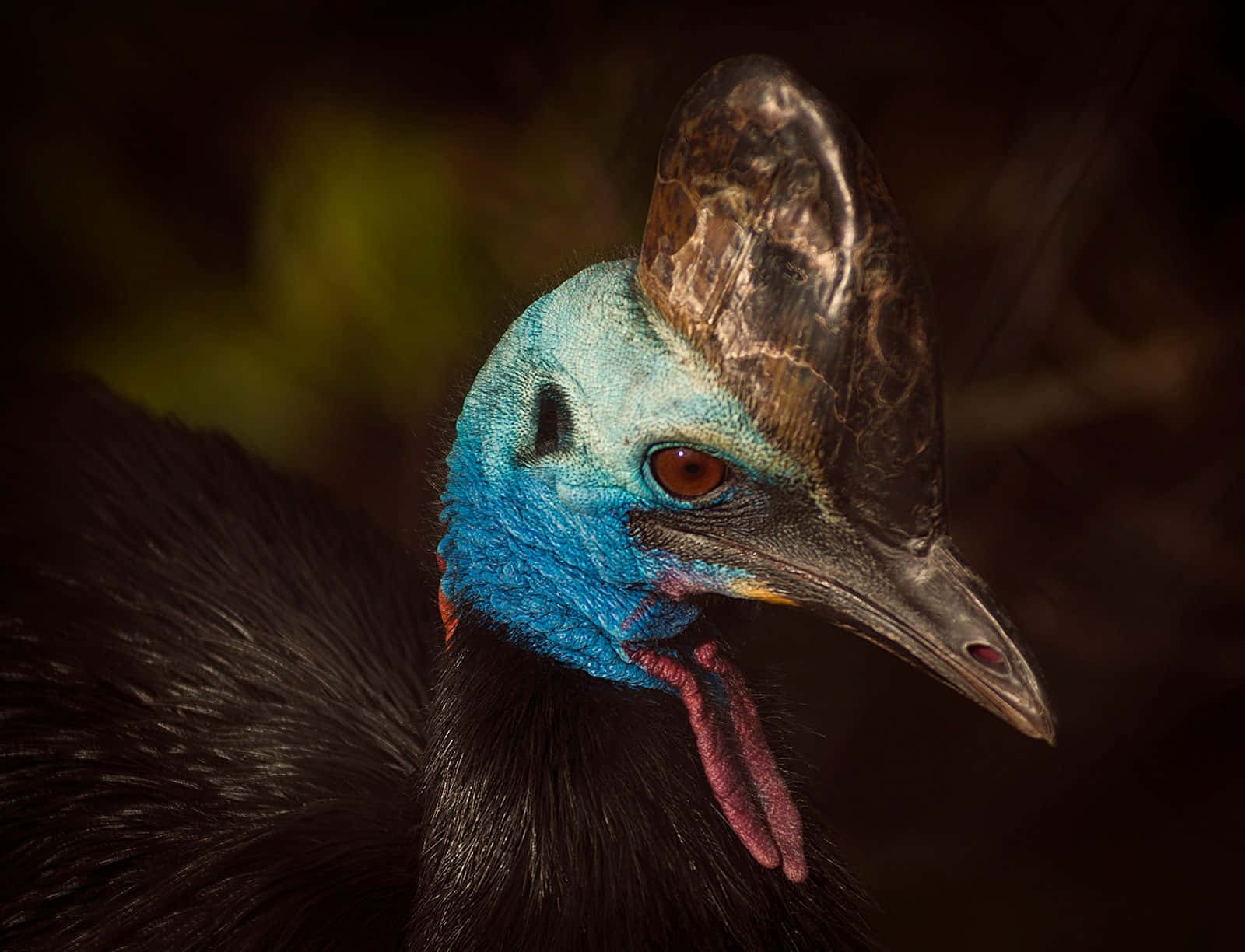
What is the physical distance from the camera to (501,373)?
118 centimetres

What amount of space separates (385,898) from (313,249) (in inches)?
61.9

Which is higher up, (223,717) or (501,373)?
(501,373)

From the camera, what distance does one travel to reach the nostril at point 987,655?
1.04 m

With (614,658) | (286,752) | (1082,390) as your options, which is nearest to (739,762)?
(614,658)

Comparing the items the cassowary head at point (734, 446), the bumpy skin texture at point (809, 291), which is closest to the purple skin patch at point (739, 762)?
the cassowary head at point (734, 446)

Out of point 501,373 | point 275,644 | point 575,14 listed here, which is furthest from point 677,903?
point 575,14

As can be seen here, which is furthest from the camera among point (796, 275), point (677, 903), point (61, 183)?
point (61, 183)

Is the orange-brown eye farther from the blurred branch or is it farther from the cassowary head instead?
the blurred branch

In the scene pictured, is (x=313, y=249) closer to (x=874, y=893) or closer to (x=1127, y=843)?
(x=874, y=893)

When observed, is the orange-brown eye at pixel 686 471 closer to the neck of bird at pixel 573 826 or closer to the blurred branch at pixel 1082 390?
the neck of bird at pixel 573 826

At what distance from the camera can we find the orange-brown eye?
107cm

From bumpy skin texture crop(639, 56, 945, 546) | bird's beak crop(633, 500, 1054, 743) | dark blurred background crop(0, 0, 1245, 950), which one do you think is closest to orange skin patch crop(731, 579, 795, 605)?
bird's beak crop(633, 500, 1054, 743)

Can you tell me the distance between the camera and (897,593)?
1.06 metres

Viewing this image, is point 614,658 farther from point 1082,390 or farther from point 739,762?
point 1082,390
